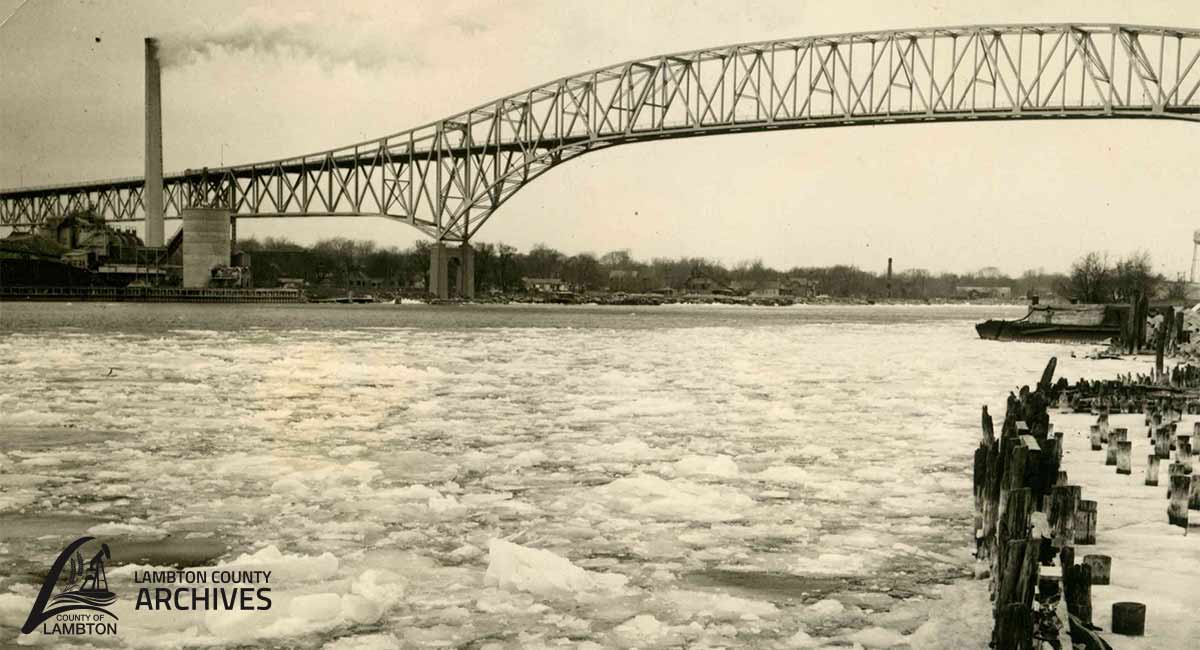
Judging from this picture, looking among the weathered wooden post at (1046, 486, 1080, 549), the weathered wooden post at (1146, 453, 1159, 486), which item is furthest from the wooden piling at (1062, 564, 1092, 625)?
the weathered wooden post at (1146, 453, 1159, 486)

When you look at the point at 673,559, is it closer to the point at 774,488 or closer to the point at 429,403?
the point at 774,488

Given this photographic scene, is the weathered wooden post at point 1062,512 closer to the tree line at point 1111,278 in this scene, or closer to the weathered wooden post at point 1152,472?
the weathered wooden post at point 1152,472

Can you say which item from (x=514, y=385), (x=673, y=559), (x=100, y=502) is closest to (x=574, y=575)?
(x=673, y=559)

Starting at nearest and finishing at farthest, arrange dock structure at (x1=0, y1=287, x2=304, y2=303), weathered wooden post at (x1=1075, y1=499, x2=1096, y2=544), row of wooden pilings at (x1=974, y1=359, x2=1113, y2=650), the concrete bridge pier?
row of wooden pilings at (x1=974, y1=359, x2=1113, y2=650) → weathered wooden post at (x1=1075, y1=499, x2=1096, y2=544) → the concrete bridge pier → dock structure at (x1=0, y1=287, x2=304, y2=303)

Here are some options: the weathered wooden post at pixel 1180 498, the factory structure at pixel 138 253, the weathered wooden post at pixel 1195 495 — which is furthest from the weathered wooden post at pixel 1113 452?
the factory structure at pixel 138 253

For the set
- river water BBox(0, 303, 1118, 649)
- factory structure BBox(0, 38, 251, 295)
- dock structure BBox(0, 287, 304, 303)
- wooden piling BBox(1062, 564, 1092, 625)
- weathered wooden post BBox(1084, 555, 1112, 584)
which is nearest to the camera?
wooden piling BBox(1062, 564, 1092, 625)

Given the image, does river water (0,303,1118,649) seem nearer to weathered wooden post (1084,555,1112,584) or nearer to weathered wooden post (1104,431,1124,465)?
weathered wooden post (1084,555,1112,584)
